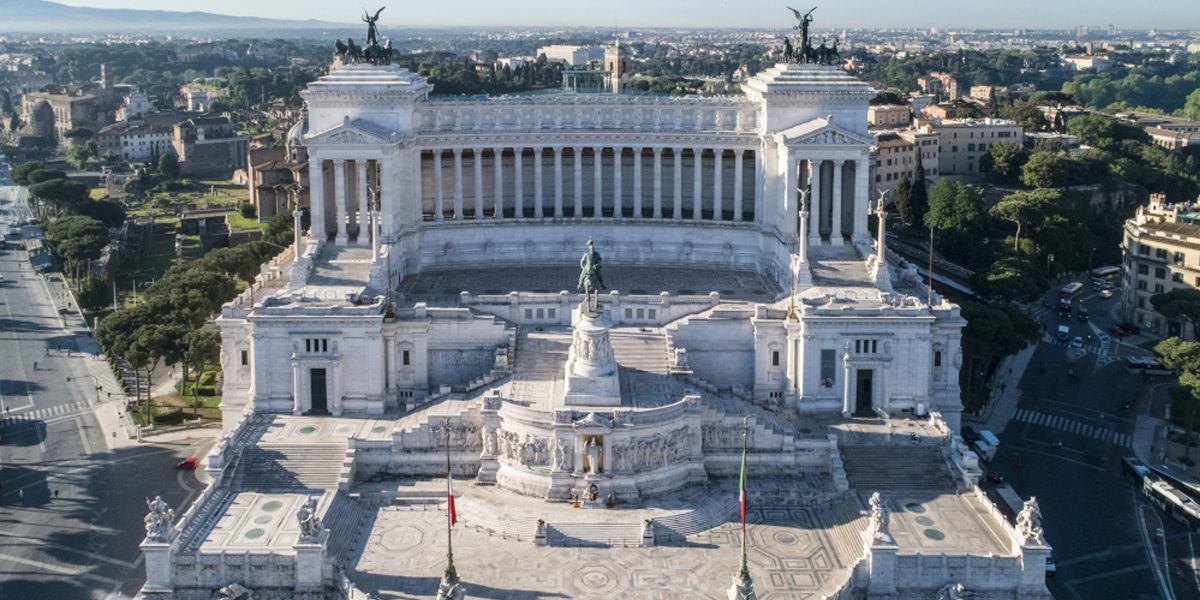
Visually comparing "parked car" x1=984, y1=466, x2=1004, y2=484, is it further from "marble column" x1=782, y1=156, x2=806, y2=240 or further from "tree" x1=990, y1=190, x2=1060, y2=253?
"tree" x1=990, y1=190, x2=1060, y2=253

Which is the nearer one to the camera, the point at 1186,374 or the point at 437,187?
Answer: the point at 1186,374

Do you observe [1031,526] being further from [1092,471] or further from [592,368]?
[592,368]

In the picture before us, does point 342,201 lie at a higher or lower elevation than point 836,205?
higher

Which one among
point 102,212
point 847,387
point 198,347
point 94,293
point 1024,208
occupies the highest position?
point 1024,208

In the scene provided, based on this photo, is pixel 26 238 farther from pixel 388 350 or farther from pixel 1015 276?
pixel 1015 276

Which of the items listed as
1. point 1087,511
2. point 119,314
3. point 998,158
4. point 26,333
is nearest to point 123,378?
point 119,314

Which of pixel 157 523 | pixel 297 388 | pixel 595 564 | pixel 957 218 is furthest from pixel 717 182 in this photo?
pixel 157 523

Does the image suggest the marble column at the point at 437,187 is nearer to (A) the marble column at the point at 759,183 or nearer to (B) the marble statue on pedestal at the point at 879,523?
(A) the marble column at the point at 759,183
